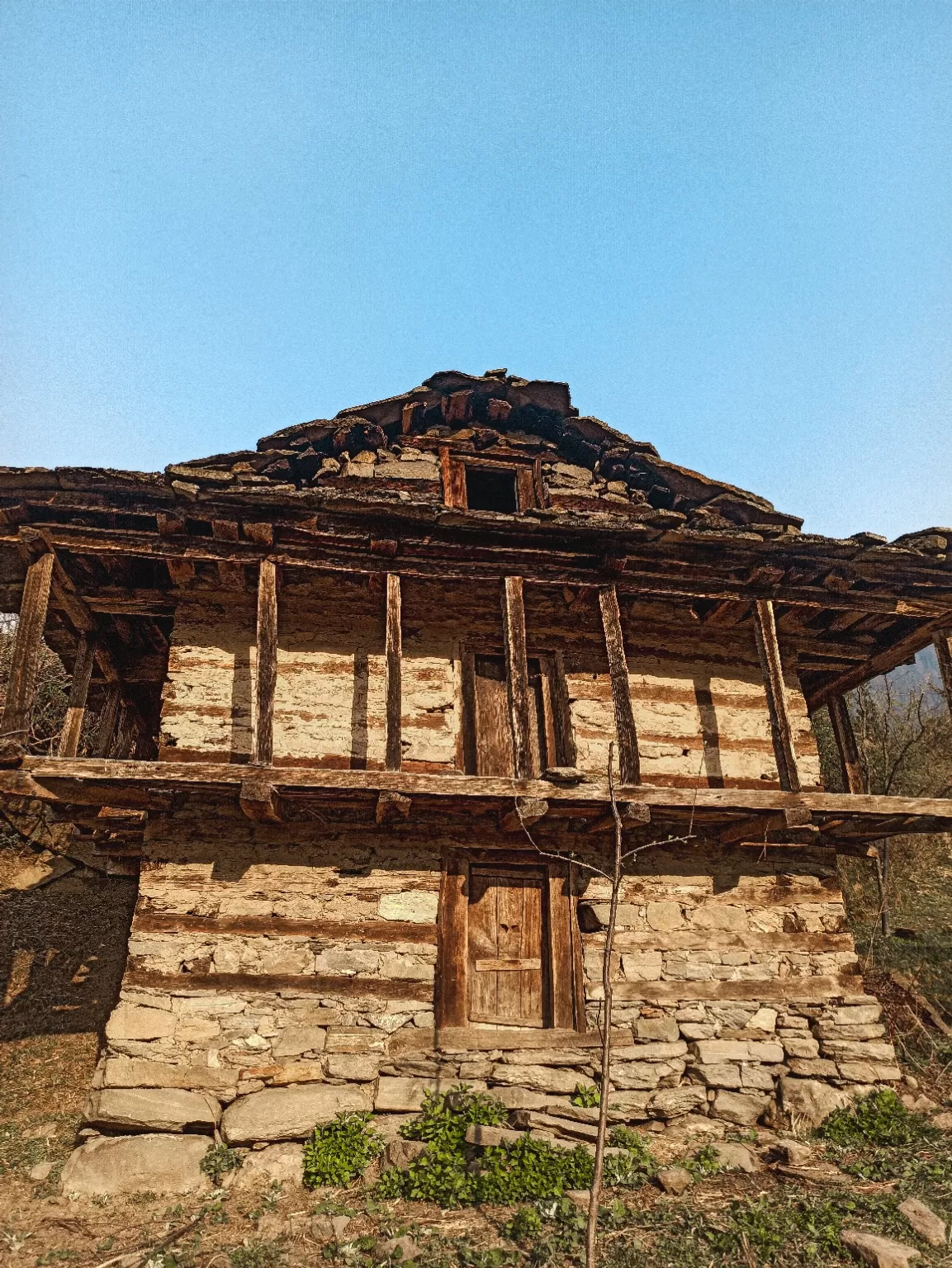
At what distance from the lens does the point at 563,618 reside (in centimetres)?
991

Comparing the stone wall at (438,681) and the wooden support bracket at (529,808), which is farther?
the stone wall at (438,681)

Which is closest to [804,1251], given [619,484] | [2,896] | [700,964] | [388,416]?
[700,964]

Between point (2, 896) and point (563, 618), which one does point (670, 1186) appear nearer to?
point (563, 618)

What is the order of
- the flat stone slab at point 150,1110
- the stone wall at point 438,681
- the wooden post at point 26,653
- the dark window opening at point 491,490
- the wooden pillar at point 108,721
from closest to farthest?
1. the flat stone slab at point 150,1110
2. the wooden post at point 26,653
3. the stone wall at point 438,681
4. the wooden pillar at point 108,721
5. the dark window opening at point 491,490

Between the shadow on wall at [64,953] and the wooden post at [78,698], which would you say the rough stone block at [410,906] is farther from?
the shadow on wall at [64,953]

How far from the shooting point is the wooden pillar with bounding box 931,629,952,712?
9110 millimetres

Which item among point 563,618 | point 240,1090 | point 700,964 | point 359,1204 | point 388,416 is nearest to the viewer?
point 359,1204

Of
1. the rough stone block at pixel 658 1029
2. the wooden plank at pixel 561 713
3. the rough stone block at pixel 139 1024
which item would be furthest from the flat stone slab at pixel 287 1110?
the wooden plank at pixel 561 713

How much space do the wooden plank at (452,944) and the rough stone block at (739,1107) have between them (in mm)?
2709

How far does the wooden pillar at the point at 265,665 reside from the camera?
25.0 ft

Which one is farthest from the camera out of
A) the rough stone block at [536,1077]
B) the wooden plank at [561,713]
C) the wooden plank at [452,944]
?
the wooden plank at [561,713]

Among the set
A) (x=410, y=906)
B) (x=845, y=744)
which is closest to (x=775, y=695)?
(x=845, y=744)

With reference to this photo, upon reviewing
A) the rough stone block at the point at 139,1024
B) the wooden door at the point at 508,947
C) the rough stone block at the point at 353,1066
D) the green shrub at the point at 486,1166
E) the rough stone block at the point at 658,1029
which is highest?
the wooden door at the point at 508,947

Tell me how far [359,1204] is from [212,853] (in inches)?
138
